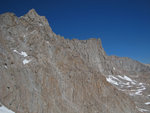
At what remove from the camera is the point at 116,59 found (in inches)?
6890

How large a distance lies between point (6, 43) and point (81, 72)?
14.5 metres

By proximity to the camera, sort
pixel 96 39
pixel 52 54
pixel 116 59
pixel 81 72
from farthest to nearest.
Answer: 1. pixel 116 59
2. pixel 96 39
3. pixel 81 72
4. pixel 52 54

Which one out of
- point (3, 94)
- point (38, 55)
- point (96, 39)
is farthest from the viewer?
point (96, 39)

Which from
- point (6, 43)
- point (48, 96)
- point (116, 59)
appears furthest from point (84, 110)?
point (116, 59)

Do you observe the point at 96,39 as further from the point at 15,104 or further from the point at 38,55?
the point at 15,104

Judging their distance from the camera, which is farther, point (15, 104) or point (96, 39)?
point (96, 39)

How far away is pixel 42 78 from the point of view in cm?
2295

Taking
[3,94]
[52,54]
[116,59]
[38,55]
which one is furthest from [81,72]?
[116,59]

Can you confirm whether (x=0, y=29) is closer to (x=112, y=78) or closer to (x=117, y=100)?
(x=117, y=100)

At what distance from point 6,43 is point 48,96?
9723 mm

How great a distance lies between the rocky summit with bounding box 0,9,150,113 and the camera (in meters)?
19.8

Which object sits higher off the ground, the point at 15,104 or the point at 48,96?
the point at 48,96

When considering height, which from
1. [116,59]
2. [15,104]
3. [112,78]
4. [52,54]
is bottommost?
[15,104]

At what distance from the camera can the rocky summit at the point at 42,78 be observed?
19.8 m
